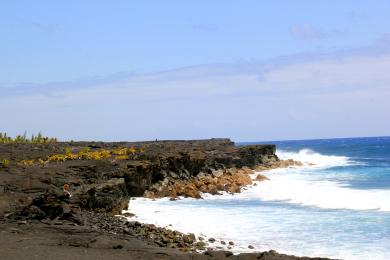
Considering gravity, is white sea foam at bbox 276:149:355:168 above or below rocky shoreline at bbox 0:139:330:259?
above

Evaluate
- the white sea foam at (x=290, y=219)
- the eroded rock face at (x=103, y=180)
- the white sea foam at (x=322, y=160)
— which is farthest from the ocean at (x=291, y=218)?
the white sea foam at (x=322, y=160)

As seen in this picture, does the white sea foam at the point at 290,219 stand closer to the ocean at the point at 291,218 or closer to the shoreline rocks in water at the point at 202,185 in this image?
the ocean at the point at 291,218

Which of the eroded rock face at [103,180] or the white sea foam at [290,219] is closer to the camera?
the white sea foam at [290,219]

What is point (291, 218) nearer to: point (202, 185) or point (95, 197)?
point (95, 197)

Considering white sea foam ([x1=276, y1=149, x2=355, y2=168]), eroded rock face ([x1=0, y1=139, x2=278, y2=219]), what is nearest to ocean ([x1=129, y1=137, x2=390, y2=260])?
eroded rock face ([x1=0, y1=139, x2=278, y2=219])

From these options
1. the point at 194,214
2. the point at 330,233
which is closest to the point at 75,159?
the point at 194,214

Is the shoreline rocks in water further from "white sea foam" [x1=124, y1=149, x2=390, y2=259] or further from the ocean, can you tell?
"white sea foam" [x1=124, y1=149, x2=390, y2=259]

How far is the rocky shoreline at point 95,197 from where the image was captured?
11.5m

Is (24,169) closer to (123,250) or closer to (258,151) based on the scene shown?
(123,250)

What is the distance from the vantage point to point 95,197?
18.6 meters

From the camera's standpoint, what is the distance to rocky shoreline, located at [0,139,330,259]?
1149 centimetres

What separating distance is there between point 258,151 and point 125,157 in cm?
2532

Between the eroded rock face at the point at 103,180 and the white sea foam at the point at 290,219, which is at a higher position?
the eroded rock face at the point at 103,180

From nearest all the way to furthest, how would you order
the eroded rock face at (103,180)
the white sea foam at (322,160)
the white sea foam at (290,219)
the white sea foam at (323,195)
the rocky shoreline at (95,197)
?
1. the rocky shoreline at (95,197)
2. the white sea foam at (290,219)
3. the eroded rock face at (103,180)
4. the white sea foam at (323,195)
5. the white sea foam at (322,160)
